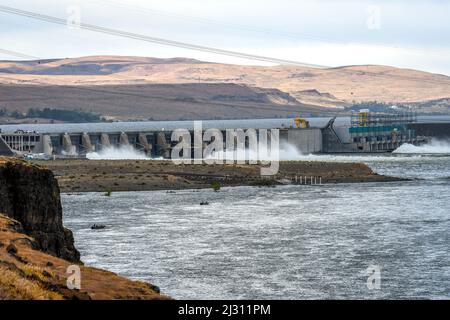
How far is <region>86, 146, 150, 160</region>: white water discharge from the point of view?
142 m

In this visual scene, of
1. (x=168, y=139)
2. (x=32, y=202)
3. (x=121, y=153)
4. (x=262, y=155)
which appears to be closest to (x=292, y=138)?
(x=262, y=155)

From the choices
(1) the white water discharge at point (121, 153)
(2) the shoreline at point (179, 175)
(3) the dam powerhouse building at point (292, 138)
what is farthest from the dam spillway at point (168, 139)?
(2) the shoreline at point (179, 175)

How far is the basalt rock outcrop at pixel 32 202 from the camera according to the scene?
1438 inches

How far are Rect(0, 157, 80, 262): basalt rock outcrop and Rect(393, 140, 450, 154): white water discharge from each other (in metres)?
138

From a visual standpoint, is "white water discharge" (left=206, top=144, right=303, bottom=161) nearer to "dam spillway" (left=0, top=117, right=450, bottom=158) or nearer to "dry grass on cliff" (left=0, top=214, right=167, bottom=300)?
"dam spillway" (left=0, top=117, right=450, bottom=158)

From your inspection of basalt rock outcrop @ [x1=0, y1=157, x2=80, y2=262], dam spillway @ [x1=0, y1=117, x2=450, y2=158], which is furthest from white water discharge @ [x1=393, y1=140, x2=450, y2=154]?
basalt rock outcrop @ [x1=0, y1=157, x2=80, y2=262]

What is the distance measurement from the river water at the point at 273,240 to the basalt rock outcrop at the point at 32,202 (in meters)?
4.43

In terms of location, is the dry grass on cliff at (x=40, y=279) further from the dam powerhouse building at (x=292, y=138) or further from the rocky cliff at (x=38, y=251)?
the dam powerhouse building at (x=292, y=138)

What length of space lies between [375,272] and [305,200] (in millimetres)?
37995

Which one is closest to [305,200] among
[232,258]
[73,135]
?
[232,258]

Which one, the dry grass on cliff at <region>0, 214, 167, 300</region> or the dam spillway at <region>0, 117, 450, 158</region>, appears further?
the dam spillway at <region>0, 117, 450, 158</region>

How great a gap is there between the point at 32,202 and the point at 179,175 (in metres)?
65.8

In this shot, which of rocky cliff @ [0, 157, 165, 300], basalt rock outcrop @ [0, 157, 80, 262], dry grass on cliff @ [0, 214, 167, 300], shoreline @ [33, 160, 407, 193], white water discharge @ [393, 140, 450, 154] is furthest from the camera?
white water discharge @ [393, 140, 450, 154]
